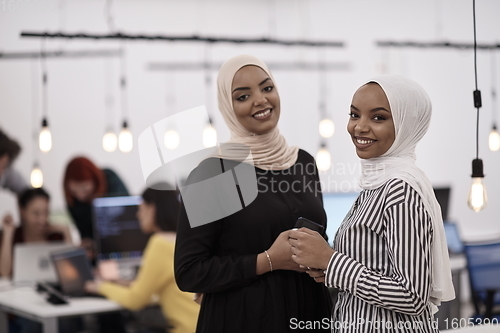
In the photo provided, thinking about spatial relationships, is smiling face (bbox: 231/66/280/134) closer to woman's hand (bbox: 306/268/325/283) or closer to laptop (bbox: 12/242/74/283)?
woman's hand (bbox: 306/268/325/283)

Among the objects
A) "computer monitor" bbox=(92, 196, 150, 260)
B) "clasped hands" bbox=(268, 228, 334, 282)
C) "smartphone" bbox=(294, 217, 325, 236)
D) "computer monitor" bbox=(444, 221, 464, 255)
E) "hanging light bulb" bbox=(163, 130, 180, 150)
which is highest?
"hanging light bulb" bbox=(163, 130, 180, 150)

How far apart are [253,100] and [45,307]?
2317mm

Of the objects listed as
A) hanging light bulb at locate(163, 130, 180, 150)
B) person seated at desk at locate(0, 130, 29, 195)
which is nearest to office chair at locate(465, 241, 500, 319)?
hanging light bulb at locate(163, 130, 180, 150)

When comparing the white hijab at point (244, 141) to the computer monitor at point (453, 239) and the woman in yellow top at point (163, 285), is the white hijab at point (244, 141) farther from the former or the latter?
the computer monitor at point (453, 239)

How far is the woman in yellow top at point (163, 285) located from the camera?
2.94 meters

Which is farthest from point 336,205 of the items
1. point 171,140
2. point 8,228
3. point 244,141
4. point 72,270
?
point 8,228

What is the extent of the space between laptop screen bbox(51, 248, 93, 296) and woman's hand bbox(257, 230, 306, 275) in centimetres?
229

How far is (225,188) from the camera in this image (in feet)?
5.31

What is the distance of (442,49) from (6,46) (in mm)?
4404

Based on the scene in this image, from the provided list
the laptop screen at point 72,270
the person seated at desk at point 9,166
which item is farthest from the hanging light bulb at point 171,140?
the person seated at desk at point 9,166

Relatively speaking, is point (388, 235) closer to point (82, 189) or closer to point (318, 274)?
point (318, 274)

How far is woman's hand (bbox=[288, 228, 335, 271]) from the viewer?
142cm

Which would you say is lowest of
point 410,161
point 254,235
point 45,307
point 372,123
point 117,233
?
point 45,307

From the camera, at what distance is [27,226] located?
420 cm
